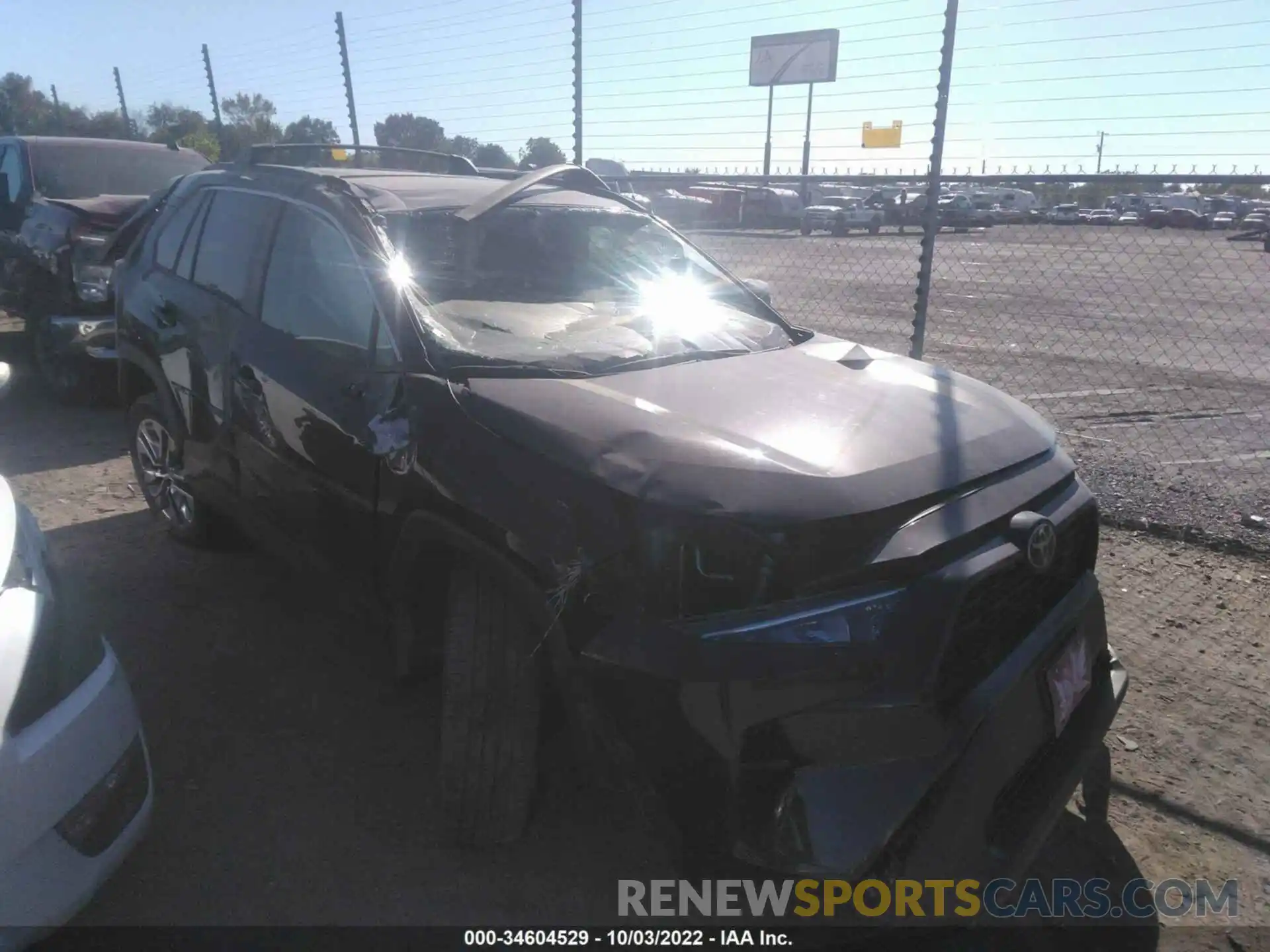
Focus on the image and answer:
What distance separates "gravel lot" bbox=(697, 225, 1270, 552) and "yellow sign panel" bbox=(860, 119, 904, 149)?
226 cm

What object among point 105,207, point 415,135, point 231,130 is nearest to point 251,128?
point 231,130

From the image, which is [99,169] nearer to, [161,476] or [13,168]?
[13,168]

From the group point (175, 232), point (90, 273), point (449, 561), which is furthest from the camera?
point (90, 273)

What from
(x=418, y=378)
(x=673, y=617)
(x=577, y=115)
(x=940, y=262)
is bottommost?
(x=940, y=262)

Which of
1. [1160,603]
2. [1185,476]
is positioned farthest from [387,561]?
[1185,476]

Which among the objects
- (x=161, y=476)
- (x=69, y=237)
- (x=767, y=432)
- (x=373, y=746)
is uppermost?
(x=69, y=237)

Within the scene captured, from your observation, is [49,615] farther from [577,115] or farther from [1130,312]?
[1130,312]

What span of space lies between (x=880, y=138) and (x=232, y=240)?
4416 millimetres

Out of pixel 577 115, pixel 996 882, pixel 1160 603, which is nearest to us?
pixel 996 882

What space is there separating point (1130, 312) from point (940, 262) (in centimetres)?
717

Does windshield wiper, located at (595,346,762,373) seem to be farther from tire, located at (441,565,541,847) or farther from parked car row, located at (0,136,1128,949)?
tire, located at (441,565,541,847)

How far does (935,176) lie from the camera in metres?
5.16

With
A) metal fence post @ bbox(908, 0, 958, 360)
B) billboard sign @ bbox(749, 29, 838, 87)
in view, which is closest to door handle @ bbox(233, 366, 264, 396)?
metal fence post @ bbox(908, 0, 958, 360)

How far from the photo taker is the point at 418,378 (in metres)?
2.53
